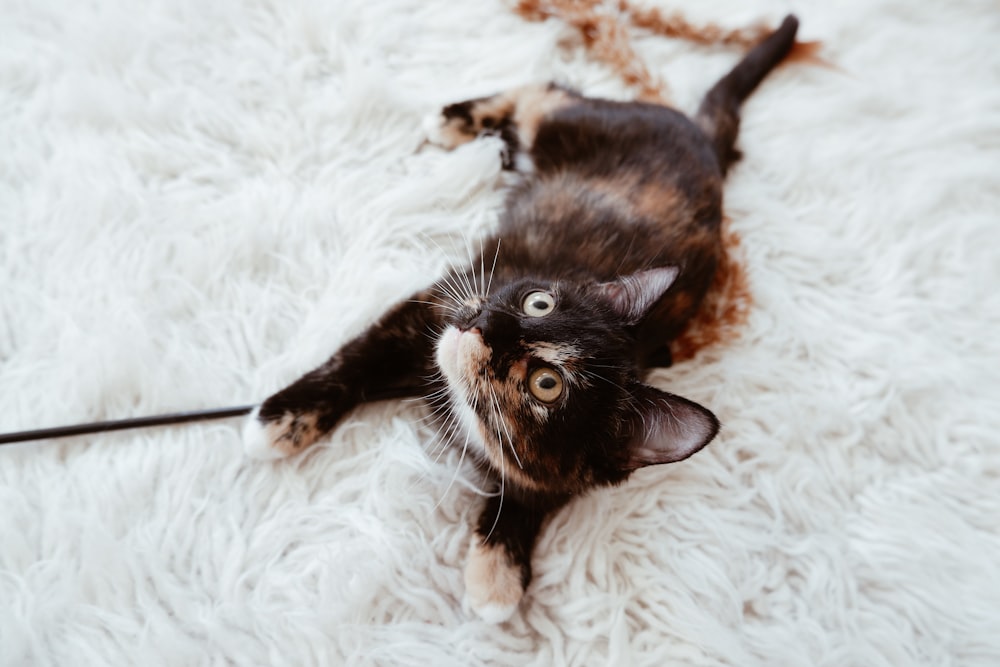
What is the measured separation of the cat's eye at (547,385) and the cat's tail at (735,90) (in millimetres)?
687

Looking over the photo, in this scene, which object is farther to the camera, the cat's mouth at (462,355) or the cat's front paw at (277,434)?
the cat's front paw at (277,434)

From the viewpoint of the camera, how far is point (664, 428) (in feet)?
2.33

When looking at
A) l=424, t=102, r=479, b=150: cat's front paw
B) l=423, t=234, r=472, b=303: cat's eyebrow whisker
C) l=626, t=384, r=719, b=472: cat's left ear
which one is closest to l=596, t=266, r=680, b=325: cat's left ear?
l=626, t=384, r=719, b=472: cat's left ear

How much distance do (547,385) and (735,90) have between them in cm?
89

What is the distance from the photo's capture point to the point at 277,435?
85cm

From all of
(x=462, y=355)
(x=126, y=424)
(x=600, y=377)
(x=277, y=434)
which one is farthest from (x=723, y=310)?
(x=126, y=424)

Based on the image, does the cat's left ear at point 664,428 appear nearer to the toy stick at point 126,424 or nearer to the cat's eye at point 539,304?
the cat's eye at point 539,304

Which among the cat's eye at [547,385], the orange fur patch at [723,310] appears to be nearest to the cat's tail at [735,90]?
the orange fur patch at [723,310]

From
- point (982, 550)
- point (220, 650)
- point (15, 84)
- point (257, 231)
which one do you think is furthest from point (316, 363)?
point (982, 550)

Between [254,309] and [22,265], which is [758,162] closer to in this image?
[254,309]

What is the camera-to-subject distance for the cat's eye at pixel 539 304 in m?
0.80

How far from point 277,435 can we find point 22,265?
0.56m

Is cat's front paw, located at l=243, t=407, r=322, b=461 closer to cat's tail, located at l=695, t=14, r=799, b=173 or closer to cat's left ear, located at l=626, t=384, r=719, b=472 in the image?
cat's left ear, located at l=626, t=384, r=719, b=472

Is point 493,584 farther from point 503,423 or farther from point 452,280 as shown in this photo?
point 452,280
